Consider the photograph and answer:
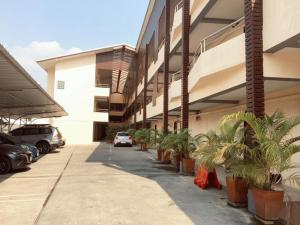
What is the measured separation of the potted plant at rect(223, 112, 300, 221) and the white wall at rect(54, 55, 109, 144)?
3170cm

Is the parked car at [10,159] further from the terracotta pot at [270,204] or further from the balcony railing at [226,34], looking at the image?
the terracotta pot at [270,204]

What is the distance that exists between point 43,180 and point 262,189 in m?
7.66

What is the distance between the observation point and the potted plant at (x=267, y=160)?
6.53 metres

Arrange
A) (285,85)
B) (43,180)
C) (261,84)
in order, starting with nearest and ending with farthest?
(261,84)
(285,85)
(43,180)

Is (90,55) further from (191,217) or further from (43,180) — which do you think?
(191,217)

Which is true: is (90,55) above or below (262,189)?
above

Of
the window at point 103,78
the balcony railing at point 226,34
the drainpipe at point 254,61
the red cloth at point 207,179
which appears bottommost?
the red cloth at point 207,179

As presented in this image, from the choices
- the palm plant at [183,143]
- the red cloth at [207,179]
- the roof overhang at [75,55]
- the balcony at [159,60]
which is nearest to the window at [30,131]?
the balcony at [159,60]

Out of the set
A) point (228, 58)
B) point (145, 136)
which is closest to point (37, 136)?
point (145, 136)

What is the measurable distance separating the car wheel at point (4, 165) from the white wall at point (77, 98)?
2412 centimetres

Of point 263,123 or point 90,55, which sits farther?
point 90,55

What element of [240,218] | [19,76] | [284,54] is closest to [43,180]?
[19,76]

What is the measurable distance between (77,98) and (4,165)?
991 inches

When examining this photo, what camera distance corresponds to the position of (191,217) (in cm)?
692
